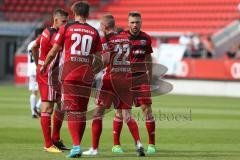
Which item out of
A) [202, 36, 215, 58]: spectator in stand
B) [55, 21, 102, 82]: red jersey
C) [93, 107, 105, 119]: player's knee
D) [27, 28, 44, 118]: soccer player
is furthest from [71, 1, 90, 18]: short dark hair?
[202, 36, 215, 58]: spectator in stand

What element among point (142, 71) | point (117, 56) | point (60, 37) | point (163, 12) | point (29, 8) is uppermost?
point (29, 8)

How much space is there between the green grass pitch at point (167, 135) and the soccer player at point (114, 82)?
0.39 metres

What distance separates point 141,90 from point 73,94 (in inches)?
58.4

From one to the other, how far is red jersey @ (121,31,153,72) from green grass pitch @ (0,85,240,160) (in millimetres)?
1283

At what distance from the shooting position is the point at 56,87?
460 inches

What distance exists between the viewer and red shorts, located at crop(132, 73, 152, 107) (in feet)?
37.9

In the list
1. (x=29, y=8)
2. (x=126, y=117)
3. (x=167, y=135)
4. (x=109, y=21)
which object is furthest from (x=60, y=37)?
(x=29, y=8)

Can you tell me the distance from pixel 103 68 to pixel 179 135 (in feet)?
11.7

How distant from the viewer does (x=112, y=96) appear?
11062mm

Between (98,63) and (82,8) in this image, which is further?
(98,63)

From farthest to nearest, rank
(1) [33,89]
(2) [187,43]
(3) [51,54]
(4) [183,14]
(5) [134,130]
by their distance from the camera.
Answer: (4) [183,14] < (2) [187,43] < (1) [33,89] < (5) [134,130] < (3) [51,54]

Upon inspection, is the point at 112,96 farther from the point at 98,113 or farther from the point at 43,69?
the point at 43,69

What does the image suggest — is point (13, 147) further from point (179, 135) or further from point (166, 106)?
point (166, 106)

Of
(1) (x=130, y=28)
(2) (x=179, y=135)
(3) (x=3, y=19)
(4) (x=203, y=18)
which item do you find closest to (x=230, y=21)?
(4) (x=203, y=18)
